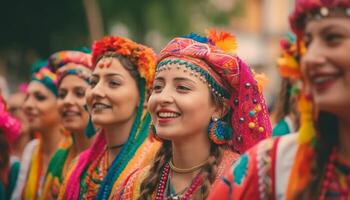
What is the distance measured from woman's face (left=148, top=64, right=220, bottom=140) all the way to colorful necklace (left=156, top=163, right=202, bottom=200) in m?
0.22

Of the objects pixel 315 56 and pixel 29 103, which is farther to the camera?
pixel 29 103

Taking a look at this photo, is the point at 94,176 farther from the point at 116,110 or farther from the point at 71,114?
the point at 71,114

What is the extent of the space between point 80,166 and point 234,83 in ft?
6.14

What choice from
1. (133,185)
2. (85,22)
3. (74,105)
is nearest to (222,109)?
(133,185)

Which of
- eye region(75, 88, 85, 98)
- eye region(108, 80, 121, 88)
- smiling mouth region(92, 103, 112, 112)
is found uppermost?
eye region(75, 88, 85, 98)

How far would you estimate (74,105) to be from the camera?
22.1 feet

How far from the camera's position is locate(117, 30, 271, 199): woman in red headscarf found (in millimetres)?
4387

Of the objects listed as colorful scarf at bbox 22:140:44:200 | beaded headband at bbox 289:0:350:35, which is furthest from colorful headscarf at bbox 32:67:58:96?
beaded headband at bbox 289:0:350:35

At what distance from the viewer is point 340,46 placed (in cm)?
279

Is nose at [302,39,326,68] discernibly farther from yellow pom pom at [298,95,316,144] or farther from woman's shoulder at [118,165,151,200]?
woman's shoulder at [118,165,151,200]

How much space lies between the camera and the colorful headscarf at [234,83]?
4.48 meters

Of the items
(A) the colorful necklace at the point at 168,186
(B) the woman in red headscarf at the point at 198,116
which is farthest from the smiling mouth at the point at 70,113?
(A) the colorful necklace at the point at 168,186

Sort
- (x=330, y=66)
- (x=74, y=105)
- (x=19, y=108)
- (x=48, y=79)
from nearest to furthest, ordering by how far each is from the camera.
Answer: (x=330, y=66), (x=74, y=105), (x=48, y=79), (x=19, y=108)

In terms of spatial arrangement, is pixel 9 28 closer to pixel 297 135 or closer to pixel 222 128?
pixel 222 128
